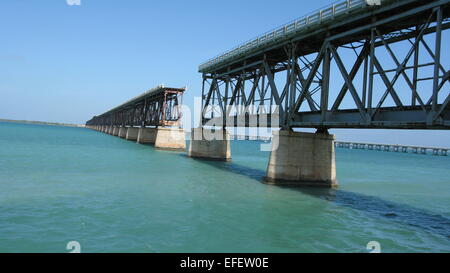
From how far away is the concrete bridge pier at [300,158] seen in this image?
28328 mm

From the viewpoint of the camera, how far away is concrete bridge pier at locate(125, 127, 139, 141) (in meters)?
111

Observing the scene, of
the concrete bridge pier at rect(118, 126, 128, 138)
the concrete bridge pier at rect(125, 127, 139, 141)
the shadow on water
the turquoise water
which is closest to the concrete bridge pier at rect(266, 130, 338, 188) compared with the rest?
the shadow on water

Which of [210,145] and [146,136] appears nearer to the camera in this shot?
[210,145]

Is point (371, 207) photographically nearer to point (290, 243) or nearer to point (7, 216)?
point (290, 243)

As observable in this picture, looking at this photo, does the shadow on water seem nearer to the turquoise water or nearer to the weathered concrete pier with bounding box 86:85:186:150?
the turquoise water

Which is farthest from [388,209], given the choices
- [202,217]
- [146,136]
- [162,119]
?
[146,136]

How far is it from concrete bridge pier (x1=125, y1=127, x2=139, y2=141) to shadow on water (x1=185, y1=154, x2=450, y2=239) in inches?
3520

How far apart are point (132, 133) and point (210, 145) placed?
64.8m

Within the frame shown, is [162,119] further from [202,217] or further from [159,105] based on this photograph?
[202,217]

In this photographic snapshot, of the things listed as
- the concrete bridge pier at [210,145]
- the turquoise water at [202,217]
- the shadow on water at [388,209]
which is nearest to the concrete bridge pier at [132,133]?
the concrete bridge pier at [210,145]

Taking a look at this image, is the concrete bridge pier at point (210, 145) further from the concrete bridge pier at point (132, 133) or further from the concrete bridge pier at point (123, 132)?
the concrete bridge pier at point (123, 132)

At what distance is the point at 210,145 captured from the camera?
5500 cm

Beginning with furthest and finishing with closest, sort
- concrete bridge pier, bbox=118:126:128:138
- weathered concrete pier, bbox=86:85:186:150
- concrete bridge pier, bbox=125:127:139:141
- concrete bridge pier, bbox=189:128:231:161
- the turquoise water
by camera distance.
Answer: concrete bridge pier, bbox=118:126:128:138 → concrete bridge pier, bbox=125:127:139:141 → weathered concrete pier, bbox=86:85:186:150 → concrete bridge pier, bbox=189:128:231:161 → the turquoise water
